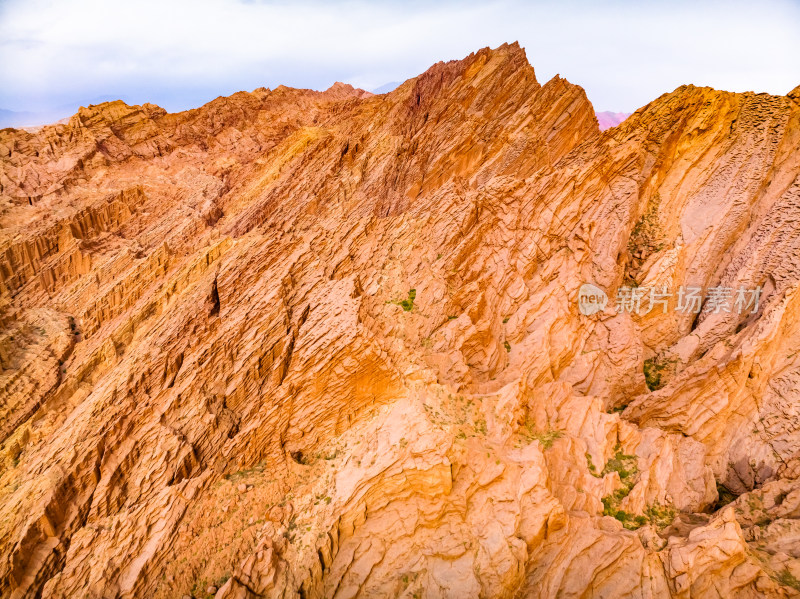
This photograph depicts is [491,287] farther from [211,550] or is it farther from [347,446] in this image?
[211,550]

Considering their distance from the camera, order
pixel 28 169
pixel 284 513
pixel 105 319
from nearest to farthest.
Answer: pixel 284 513, pixel 105 319, pixel 28 169

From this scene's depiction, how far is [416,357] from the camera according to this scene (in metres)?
17.0

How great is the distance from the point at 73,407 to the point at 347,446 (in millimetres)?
11033

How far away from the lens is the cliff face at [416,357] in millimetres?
12977

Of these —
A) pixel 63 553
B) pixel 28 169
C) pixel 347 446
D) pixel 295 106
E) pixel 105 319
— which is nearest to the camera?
pixel 63 553

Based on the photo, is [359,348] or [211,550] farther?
[359,348]

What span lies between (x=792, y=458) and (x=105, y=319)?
2839cm

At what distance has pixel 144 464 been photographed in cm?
1480

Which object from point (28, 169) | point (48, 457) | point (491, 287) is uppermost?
point (28, 169)

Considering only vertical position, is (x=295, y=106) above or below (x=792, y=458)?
above

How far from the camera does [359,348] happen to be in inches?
650

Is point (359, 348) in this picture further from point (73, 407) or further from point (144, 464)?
point (73, 407)

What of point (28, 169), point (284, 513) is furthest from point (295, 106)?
point (284, 513)

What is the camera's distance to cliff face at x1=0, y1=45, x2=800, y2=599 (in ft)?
42.6
